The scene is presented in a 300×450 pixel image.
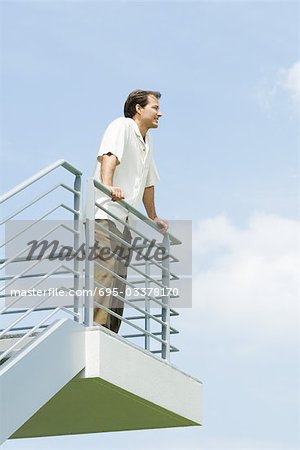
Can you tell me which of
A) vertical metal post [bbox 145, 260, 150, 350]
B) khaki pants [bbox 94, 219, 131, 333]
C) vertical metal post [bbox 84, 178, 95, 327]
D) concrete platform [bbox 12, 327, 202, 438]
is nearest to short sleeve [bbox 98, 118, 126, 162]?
khaki pants [bbox 94, 219, 131, 333]

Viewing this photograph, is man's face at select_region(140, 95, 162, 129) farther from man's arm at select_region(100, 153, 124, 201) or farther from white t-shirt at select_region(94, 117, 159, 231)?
man's arm at select_region(100, 153, 124, 201)

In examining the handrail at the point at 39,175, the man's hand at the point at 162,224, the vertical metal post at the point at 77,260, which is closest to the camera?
the handrail at the point at 39,175

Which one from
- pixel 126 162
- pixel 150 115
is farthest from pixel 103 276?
pixel 150 115

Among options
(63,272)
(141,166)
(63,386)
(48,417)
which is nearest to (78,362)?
(63,386)

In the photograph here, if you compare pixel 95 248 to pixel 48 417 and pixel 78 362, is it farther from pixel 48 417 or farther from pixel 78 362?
pixel 48 417

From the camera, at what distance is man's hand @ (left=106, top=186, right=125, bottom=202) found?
7465 millimetres

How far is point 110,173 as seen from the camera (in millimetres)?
7695

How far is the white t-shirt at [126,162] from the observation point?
772cm

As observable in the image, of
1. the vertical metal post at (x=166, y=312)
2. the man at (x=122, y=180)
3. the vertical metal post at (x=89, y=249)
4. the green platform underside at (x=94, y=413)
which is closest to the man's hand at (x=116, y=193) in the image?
the man at (x=122, y=180)

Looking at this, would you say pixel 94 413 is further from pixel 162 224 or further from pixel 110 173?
pixel 110 173

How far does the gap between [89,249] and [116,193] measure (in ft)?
1.97

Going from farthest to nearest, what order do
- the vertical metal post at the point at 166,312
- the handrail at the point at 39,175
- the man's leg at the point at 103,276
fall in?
the vertical metal post at the point at 166,312, the man's leg at the point at 103,276, the handrail at the point at 39,175

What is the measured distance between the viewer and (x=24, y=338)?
655 cm

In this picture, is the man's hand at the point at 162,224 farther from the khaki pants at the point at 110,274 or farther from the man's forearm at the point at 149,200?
the khaki pants at the point at 110,274
